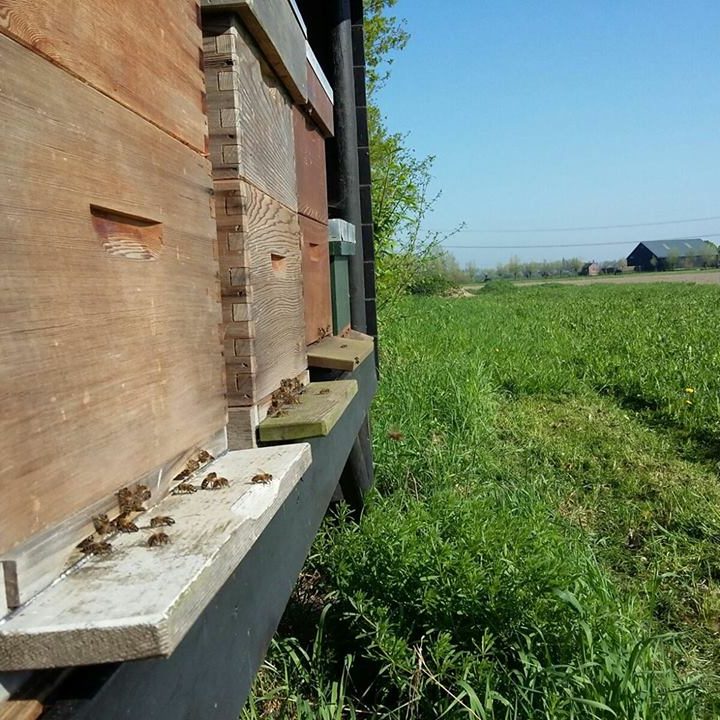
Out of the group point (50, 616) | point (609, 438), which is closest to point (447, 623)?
point (50, 616)

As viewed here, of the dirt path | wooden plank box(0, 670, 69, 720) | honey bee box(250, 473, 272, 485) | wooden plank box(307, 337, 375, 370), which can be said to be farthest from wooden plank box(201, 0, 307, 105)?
the dirt path

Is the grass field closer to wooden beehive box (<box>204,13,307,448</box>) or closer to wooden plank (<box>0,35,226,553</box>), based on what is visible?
wooden beehive box (<box>204,13,307,448</box>)

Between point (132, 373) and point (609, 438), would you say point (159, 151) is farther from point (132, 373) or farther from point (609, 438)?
point (609, 438)

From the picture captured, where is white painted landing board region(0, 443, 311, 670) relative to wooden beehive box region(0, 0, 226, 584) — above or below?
below

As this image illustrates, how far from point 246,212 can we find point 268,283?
256 mm

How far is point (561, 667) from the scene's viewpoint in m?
2.29

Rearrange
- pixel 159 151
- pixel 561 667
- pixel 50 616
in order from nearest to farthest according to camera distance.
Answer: pixel 50 616 < pixel 159 151 < pixel 561 667

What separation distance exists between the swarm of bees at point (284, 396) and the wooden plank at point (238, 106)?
1.53ft

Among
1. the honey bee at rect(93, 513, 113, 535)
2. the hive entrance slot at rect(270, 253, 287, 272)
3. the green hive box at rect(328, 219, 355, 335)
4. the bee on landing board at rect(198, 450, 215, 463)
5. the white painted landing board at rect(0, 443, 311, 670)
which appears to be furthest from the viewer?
the green hive box at rect(328, 219, 355, 335)

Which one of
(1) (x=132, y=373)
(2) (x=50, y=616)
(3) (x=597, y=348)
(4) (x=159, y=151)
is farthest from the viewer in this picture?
(3) (x=597, y=348)

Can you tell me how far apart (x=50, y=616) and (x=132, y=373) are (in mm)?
388

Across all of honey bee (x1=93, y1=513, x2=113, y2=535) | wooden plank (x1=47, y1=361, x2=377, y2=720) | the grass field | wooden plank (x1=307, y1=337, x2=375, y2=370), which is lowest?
the grass field

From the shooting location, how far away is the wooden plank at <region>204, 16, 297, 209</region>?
1419 millimetres

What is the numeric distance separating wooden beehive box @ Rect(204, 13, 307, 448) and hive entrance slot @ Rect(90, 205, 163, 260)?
342mm
